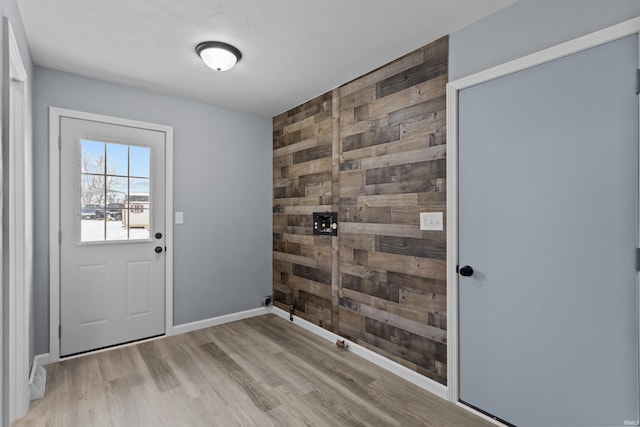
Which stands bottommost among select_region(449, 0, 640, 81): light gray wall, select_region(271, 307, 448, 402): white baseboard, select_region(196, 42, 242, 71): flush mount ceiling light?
select_region(271, 307, 448, 402): white baseboard

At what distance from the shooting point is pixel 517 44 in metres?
1.94

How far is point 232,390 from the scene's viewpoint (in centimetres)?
242

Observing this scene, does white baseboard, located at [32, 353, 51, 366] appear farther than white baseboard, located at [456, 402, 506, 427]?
Yes

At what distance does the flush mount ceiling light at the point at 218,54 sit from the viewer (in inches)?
93.7

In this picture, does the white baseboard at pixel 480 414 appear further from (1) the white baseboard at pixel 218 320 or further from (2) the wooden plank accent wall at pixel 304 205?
(1) the white baseboard at pixel 218 320

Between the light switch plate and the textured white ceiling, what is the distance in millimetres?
1274

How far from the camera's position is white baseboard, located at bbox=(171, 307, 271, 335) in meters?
3.52

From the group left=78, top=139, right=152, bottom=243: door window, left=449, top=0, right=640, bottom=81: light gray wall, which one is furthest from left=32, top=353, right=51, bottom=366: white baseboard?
left=449, top=0, right=640, bottom=81: light gray wall

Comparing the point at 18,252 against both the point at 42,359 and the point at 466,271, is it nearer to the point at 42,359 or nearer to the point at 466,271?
the point at 42,359

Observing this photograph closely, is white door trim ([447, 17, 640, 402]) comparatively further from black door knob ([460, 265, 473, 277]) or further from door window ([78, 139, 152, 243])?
door window ([78, 139, 152, 243])

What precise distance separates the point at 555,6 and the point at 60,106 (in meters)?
3.75

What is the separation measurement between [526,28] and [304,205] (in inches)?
96.7

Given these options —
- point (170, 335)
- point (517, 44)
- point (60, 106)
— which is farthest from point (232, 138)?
point (517, 44)

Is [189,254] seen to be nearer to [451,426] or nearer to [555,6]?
[451,426]
